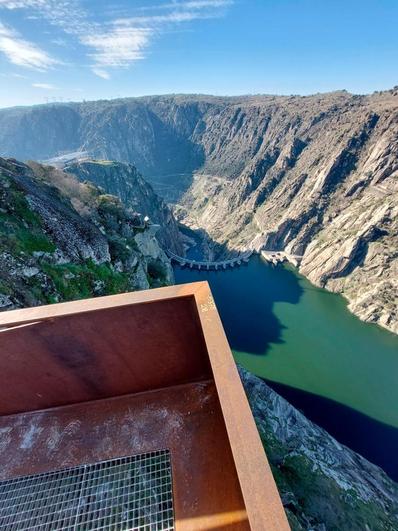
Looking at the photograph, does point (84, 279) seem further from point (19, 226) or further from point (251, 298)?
point (251, 298)

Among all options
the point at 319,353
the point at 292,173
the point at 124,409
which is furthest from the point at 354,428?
the point at 292,173

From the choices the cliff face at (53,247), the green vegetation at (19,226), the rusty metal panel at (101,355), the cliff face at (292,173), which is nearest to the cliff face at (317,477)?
the rusty metal panel at (101,355)

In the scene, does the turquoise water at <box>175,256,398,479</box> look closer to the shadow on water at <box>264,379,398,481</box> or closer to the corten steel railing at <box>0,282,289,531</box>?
the shadow on water at <box>264,379,398,481</box>

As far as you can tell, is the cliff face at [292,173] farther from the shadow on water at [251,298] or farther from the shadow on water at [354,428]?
the shadow on water at [354,428]

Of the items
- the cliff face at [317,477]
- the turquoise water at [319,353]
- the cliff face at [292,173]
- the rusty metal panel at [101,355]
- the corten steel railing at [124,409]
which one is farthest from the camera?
the cliff face at [292,173]

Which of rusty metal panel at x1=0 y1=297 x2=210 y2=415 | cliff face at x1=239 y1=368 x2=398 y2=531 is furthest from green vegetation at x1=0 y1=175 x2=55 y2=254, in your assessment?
cliff face at x1=239 y1=368 x2=398 y2=531

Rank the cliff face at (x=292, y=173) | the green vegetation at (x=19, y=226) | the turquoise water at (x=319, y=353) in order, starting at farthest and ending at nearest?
the cliff face at (x=292, y=173)
the turquoise water at (x=319, y=353)
the green vegetation at (x=19, y=226)

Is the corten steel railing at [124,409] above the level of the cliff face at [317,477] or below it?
above
